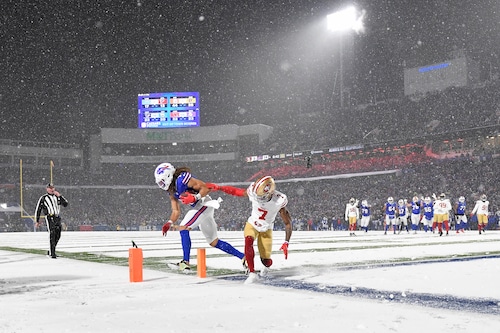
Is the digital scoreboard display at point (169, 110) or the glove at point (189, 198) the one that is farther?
the digital scoreboard display at point (169, 110)

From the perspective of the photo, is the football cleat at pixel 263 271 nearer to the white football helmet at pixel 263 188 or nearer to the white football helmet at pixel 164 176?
the white football helmet at pixel 263 188

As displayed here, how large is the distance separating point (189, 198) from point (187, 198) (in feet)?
0.11

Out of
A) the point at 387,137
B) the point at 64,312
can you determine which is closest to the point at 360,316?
the point at 64,312

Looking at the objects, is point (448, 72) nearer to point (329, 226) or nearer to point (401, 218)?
point (329, 226)

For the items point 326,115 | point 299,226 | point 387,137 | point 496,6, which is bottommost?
point 299,226

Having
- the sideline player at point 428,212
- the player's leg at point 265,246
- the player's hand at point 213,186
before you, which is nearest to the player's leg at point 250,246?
the player's leg at point 265,246

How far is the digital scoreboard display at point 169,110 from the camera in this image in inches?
2469

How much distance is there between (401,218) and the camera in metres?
27.2

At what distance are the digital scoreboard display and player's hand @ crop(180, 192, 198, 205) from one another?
55100 mm

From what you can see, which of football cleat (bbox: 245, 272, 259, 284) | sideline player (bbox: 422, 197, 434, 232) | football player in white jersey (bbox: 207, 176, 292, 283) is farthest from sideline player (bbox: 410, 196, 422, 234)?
football cleat (bbox: 245, 272, 259, 284)

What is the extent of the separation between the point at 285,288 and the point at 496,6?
56463 millimetres

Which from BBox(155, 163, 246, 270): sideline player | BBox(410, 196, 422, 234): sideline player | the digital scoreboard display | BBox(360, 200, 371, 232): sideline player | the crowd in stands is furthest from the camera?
the digital scoreboard display

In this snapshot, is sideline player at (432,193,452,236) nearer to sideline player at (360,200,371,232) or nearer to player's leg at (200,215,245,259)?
sideline player at (360,200,371,232)

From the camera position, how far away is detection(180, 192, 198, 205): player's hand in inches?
302
